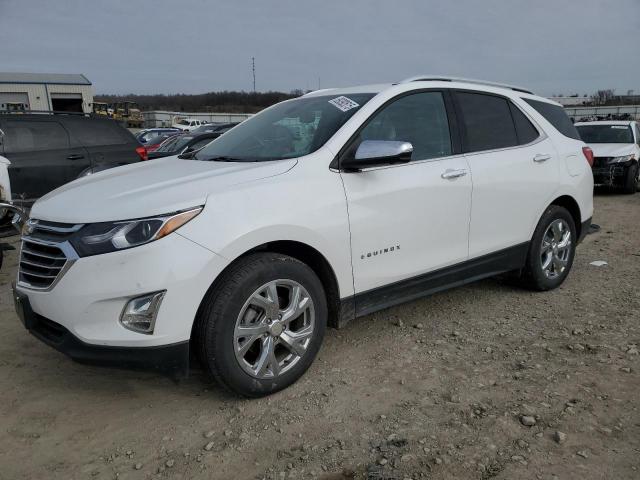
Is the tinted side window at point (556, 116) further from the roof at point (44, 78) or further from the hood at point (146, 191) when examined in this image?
the roof at point (44, 78)

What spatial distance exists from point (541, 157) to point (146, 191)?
3210 millimetres

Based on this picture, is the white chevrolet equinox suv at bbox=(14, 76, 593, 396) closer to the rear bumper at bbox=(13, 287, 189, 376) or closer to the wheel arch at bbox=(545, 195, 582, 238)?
the rear bumper at bbox=(13, 287, 189, 376)

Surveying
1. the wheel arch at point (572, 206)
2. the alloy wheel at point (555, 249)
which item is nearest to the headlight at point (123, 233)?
the alloy wheel at point (555, 249)

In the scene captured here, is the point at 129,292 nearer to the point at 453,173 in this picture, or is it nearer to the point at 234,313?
the point at 234,313

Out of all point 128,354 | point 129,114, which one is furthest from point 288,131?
point 129,114

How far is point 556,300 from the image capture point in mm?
4445

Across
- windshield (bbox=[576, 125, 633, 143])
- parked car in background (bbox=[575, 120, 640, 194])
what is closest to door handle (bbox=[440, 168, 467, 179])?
parked car in background (bbox=[575, 120, 640, 194])

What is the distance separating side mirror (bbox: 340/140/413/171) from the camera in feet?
9.75

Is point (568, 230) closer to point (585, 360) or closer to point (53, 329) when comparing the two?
point (585, 360)

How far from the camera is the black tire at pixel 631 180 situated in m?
11.0

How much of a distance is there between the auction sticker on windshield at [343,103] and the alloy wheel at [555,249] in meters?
2.16

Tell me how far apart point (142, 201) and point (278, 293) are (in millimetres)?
889

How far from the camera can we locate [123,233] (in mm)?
2453

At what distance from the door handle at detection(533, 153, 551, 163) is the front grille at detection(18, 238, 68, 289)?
357cm
